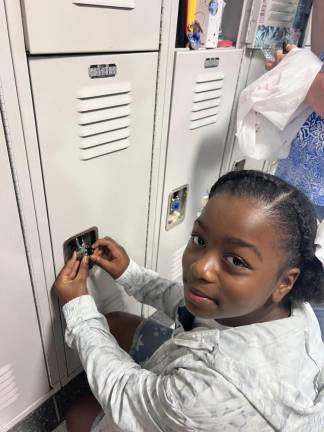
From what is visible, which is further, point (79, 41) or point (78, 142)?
point (78, 142)

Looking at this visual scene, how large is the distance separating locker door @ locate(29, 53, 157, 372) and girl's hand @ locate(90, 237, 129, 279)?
4cm

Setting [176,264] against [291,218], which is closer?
[291,218]

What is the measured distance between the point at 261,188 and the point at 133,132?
409 mm

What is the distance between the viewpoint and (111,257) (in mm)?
1117

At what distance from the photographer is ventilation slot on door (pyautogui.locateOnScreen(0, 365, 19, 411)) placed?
1.01 meters

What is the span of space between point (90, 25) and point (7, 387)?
992 millimetres

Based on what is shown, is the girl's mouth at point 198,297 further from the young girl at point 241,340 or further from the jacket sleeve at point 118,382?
the jacket sleeve at point 118,382

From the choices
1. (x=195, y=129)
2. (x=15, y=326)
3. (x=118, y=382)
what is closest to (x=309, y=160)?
(x=195, y=129)

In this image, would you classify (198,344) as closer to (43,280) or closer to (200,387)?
(200,387)

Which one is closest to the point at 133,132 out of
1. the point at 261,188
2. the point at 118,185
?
the point at 118,185

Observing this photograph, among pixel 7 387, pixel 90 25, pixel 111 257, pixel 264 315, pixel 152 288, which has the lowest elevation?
pixel 7 387

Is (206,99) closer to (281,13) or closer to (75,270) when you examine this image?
(281,13)

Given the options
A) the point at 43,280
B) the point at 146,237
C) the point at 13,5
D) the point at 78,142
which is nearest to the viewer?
the point at 13,5

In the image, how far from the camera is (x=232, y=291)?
73cm
